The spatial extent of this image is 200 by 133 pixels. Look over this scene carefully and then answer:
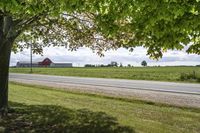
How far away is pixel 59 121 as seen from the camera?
540 inches

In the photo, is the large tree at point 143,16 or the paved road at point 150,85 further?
the paved road at point 150,85

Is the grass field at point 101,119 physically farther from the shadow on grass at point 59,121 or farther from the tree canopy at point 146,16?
the tree canopy at point 146,16

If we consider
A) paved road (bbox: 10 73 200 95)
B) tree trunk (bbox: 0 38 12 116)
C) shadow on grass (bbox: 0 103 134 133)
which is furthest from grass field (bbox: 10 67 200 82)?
tree trunk (bbox: 0 38 12 116)

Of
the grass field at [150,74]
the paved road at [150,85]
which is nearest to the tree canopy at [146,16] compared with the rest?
the paved road at [150,85]

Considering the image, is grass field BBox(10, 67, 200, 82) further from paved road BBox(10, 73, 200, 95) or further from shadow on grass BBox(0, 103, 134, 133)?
shadow on grass BBox(0, 103, 134, 133)

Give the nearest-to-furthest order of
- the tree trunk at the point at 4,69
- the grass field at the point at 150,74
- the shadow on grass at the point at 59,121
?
1. the shadow on grass at the point at 59,121
2. the tree trunk at the point at 4,69
3. the grass field at the point at 150,74

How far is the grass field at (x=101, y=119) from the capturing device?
12.4 meters

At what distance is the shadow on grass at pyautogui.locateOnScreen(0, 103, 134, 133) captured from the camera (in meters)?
12.4

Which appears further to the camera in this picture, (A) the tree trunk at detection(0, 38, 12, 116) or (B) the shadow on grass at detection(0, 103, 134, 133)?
(A) the tree trunk at detection(0, 38, 12, 116)

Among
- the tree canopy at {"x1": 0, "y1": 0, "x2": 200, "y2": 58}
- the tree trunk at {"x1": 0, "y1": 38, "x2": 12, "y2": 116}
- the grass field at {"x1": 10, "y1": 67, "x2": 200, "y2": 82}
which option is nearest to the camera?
the tree canopy at {"x1": 0, "y1": 0, "x2": 200, "y2": 58}

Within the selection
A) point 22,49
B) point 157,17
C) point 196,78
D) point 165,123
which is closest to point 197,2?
point 157,17

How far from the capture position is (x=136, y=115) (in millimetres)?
14953

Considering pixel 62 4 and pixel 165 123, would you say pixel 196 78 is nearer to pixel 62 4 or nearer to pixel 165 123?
pixel 165 123

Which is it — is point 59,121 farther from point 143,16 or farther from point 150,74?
point 150,74
